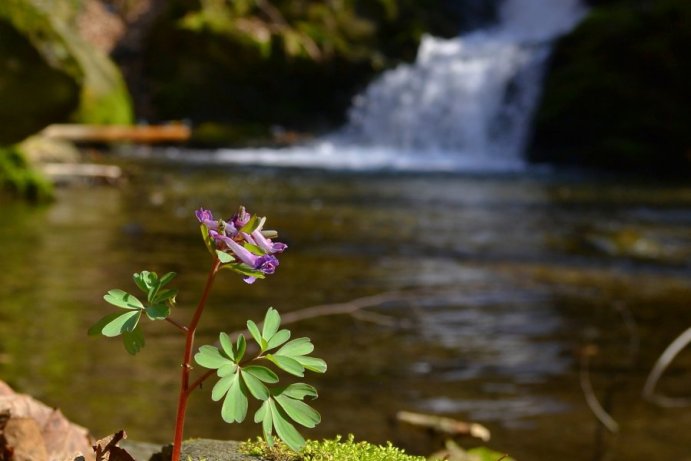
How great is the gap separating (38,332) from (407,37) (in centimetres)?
2391

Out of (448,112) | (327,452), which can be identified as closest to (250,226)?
(327,452)

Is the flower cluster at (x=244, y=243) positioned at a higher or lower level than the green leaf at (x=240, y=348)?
higher

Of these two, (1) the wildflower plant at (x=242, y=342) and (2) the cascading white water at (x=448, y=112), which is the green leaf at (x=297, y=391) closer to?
(1) the wildflower plant at (x=242, y=342)

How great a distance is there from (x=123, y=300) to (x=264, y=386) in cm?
20

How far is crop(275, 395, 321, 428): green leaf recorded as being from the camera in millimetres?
1086

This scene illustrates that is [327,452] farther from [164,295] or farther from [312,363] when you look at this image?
[164,295]

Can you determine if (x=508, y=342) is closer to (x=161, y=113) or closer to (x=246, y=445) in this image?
(x=246, y=445)

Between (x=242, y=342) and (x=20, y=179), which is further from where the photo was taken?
(x=20, y=179)

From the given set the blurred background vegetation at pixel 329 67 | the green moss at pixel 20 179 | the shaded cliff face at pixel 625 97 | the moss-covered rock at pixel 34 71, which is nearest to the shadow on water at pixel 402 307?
the green moss at pixel 20 179

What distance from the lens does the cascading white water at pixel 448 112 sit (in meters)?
23.8

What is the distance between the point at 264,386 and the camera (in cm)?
109

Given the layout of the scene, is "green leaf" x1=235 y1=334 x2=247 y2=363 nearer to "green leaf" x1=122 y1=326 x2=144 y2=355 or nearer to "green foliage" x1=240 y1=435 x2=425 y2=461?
"green leaf" x1=122 y1=326 x2=144 y2=355

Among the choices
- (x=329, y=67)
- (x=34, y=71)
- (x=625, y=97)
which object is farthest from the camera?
(x=329, y=67)

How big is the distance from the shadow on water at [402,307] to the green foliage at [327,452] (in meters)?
2.24
